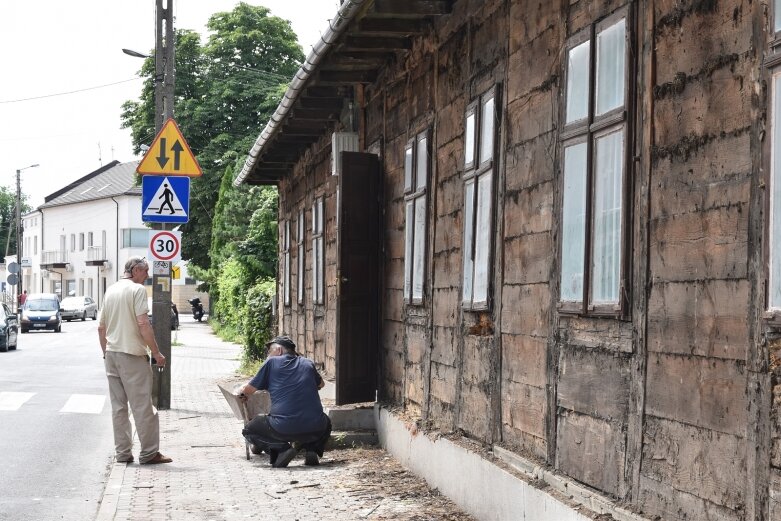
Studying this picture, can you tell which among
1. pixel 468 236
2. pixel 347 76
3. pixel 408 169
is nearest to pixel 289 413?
pixel 408 169

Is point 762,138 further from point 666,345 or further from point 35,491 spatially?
point 35,491

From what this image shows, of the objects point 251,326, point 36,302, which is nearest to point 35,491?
point 251,326

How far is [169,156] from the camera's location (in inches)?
596

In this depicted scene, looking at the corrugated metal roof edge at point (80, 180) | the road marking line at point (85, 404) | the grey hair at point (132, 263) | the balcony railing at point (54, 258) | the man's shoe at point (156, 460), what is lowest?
the road marking line at point (85, 404)

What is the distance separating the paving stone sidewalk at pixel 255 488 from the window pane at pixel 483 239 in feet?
5.13

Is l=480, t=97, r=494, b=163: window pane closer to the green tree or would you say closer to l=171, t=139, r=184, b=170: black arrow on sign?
l=171, t=139, r=184, b=170: black arrow on sign

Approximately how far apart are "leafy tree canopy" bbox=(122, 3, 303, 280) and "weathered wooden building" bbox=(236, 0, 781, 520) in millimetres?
38145

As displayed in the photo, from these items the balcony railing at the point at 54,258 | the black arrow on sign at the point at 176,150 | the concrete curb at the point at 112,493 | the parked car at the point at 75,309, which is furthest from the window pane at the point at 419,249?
the balcony railing at the point at 54,258

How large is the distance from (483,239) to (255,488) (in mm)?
2931

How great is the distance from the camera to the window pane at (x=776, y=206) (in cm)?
393

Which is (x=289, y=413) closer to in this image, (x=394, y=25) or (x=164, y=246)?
(x=394, y=25)

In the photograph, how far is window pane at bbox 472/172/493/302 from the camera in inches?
310

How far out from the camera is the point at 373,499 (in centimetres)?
864

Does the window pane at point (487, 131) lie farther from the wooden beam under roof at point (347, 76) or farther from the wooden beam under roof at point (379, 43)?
the wooden beam under roof at point (347, 76)
